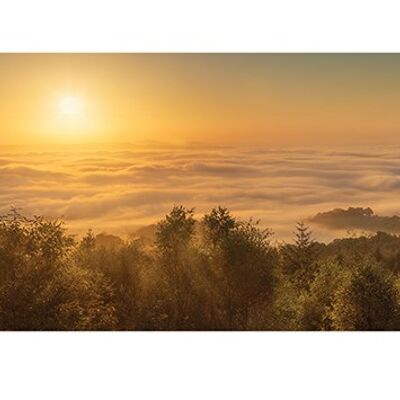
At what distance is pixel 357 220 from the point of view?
7473 mm

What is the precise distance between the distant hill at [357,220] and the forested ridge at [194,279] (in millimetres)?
105

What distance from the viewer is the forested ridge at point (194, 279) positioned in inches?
297

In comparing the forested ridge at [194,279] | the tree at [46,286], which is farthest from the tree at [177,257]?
the tree at [46,286]

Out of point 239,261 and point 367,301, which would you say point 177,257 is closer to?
point 239,261

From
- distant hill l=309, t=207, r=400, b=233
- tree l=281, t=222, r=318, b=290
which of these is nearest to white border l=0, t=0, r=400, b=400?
tree l=281, t=222, r=318, b=290

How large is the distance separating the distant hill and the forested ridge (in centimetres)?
10

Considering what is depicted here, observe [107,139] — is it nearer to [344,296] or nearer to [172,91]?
[172,91]
